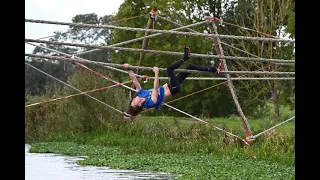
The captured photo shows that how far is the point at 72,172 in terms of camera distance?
480 inches

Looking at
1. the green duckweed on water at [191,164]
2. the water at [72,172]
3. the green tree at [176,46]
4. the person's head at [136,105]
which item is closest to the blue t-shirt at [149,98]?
the person's head at [136,105]

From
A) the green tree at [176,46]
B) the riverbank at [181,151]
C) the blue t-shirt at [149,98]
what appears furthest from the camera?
the green tree at [176,46]

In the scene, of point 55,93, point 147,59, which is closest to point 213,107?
point 147,59

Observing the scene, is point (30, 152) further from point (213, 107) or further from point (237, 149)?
point (213, 107)

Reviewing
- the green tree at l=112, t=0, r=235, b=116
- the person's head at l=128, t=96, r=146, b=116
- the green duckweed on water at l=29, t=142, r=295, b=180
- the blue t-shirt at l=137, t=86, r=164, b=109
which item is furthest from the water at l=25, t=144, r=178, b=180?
the green tree at l=112, t=0, r=235, b=116

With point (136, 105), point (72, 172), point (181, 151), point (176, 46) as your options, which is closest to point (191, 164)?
point (72, 172)

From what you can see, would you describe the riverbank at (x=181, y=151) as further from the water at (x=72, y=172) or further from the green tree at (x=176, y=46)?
the green tree at (x=176, y=46)

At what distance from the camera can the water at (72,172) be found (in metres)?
11.4

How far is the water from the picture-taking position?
11.4 metres

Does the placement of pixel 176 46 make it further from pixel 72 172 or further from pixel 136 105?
pixel 136 105

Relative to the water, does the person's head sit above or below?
above

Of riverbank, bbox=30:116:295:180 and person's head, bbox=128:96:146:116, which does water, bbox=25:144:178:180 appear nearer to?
riverbank, bbox=30:116:295:180

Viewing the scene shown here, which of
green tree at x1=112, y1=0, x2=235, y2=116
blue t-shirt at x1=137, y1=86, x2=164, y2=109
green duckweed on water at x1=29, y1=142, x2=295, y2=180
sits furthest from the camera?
green tree at x1=112, y1=0, x2=235, y2=116
